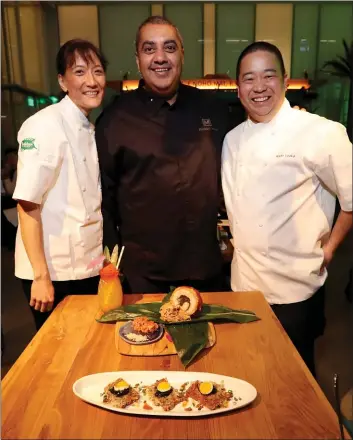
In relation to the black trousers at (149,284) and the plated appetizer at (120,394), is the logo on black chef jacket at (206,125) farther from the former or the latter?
the plated appetizer at (120,394)

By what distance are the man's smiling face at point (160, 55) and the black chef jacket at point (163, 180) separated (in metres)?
0.10

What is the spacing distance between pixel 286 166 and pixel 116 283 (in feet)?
2.15

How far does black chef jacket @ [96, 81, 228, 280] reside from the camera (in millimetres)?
1540

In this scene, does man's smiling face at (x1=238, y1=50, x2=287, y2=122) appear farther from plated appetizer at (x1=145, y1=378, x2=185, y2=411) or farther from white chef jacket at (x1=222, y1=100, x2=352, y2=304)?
plated appetizer at (x1=145, y1=378, x2=185, y2=411)

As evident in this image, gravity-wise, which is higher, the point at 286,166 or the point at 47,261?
the point at 286,166

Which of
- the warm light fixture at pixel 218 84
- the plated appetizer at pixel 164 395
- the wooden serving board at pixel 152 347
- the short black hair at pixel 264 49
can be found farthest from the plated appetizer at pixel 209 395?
the warm light fixture at pixel 218 84

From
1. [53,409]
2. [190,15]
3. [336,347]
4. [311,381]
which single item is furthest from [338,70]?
[53,409]

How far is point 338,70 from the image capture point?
7.71 ft

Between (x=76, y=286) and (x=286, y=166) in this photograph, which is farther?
(x=76, y=286)

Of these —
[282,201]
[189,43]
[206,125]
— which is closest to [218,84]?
[189,43]

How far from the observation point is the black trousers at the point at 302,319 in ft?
4.75

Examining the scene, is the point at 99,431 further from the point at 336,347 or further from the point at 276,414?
the point at 336,347

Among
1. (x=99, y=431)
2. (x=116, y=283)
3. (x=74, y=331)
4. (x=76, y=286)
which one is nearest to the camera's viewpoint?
(x=99, y=431)

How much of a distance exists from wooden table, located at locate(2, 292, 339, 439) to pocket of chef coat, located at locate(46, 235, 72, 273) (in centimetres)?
24
